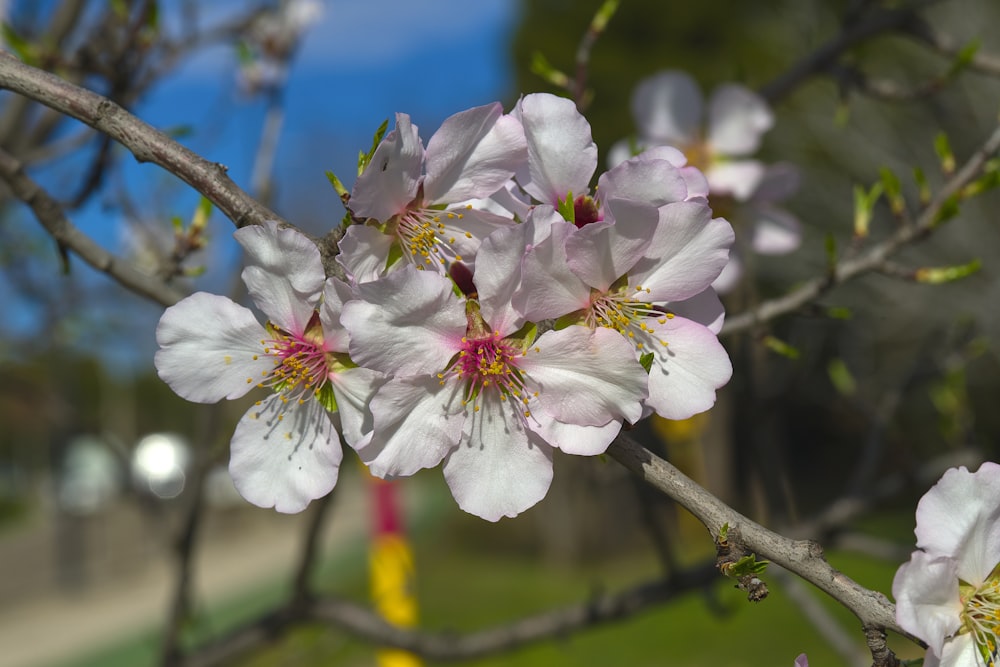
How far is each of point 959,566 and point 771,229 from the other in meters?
1.23

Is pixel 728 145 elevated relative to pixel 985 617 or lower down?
elevated

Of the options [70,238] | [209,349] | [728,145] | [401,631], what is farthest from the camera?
[401,631]

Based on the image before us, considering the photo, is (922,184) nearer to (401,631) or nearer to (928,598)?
(928,598)

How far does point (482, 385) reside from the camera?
109 centimetres

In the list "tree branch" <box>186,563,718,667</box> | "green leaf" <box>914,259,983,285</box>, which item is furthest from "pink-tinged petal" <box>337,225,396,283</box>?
"tree branch" <box>186,563,718,667</box>

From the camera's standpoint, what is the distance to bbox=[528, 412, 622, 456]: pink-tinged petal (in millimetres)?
962

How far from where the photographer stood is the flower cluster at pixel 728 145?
2090 millimetres

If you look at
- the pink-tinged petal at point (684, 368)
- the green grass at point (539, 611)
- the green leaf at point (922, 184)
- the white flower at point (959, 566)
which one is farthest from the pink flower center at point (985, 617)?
the green grass at point (539, 611)

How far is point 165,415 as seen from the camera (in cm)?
2748

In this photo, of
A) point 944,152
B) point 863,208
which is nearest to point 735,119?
point 863,208

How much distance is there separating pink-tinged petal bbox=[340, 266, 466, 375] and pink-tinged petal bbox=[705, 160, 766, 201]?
121 centimetres

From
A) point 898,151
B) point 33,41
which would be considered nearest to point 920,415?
point 898,151

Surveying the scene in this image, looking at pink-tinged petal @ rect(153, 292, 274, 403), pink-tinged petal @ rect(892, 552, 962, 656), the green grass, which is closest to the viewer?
pink-tinged petal @ rect(892, 552, 962, 656)

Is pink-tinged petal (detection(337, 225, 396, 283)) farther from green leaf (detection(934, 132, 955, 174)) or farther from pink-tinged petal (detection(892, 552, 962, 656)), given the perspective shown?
green leaf (detection(934, 132, 955, 174))
